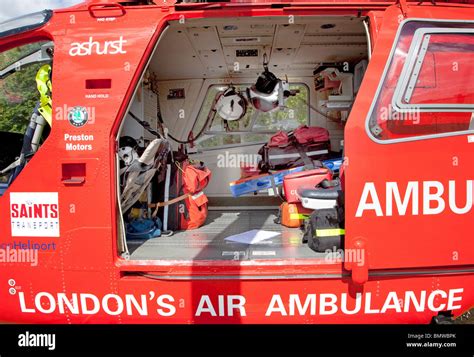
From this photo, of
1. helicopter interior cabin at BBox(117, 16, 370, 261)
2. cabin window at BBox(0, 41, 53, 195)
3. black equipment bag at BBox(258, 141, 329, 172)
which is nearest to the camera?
cabin window at BBox(0, 41, 53, 195)

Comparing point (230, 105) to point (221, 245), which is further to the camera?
point (230, 105)

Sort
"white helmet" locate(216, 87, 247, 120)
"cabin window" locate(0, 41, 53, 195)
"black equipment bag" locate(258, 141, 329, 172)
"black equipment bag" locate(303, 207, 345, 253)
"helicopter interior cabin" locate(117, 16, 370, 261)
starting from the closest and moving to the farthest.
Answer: "black equipment bag" locate(303, 207, 345, 253)
"cabin window" locate(0, 41, 53, 195)
"helicopter interior cabin" locate(117, 16, 370, 261)
"black equipment bag" locate(258, 141, 329, 172)
"white helmet" locate(216, 87, 247, 120)

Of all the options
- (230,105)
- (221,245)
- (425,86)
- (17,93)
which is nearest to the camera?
(425,86)

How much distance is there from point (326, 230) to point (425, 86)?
1157 mm

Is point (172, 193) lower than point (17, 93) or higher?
lower

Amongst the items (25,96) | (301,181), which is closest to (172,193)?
(301,181)

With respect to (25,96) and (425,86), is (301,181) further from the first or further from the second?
(25,96)

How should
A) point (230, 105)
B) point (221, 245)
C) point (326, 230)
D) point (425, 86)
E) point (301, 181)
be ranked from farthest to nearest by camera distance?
point (230, 105) < point (301, 181) < point (221, 245) < point (326, 230) < point (425, 86)

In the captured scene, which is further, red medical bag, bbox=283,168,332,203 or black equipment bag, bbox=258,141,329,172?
black equipment bag, bbox=258,141,329,172

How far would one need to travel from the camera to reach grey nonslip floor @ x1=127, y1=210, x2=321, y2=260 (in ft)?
8.47

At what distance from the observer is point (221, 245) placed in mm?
2957

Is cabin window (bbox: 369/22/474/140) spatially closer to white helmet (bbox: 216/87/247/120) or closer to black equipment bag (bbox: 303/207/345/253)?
black equipment bag (bbox: 303/207/345/253)

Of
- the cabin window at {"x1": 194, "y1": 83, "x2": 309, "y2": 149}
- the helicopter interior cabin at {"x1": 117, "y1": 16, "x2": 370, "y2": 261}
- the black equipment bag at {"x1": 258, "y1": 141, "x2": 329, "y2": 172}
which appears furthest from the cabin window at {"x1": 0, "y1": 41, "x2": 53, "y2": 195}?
the black equipment bag at {"x1": 258, "y1": 141, "x2": 329, "y2": 172}

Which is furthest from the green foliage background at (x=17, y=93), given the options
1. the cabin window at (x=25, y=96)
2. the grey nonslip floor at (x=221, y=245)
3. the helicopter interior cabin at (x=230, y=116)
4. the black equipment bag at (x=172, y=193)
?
the grey nonslip floor at (x=221, y=245)
